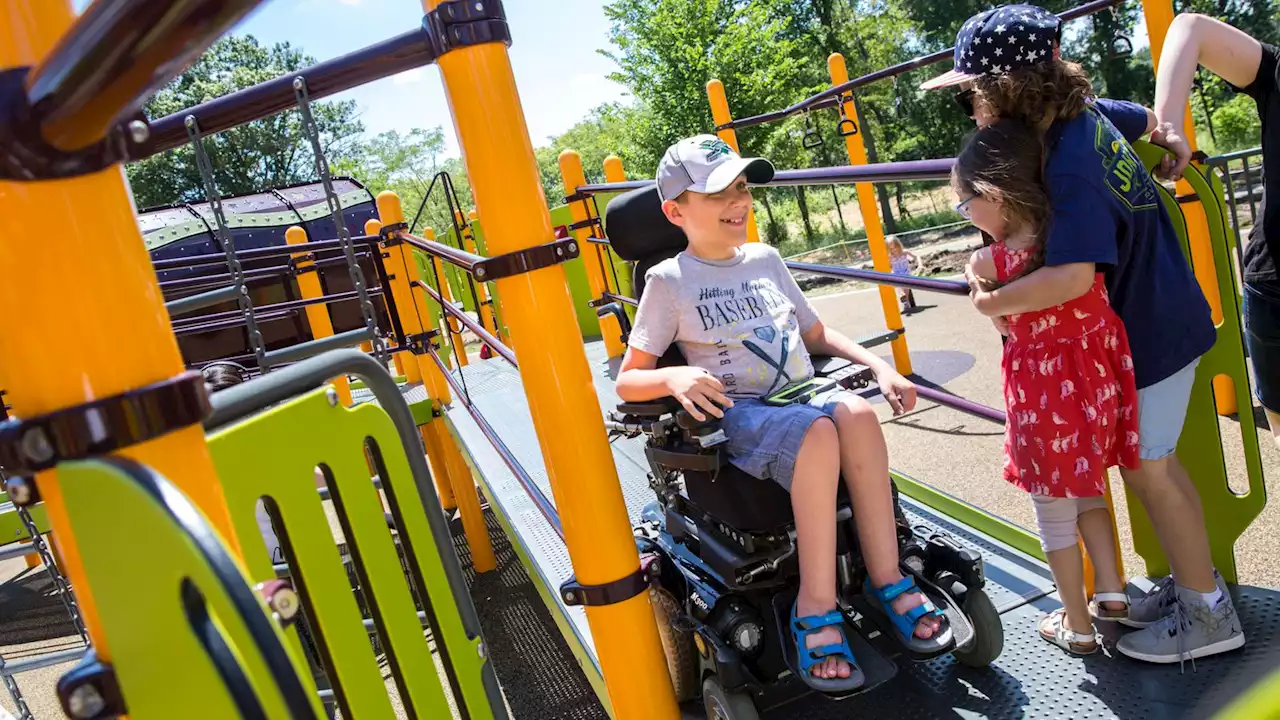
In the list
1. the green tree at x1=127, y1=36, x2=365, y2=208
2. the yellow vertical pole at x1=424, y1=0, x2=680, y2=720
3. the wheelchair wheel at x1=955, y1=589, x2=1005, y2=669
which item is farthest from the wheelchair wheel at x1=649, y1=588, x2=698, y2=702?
the green tree at x1=127, y1=36, x2=365, y2=208

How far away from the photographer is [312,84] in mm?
1602

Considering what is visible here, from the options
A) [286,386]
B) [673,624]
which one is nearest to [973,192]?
[673,624]

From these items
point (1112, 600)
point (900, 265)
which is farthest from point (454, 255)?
point (900, 265)

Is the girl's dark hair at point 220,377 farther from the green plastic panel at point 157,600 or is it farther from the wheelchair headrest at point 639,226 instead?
the green plastic panel at point 157,600

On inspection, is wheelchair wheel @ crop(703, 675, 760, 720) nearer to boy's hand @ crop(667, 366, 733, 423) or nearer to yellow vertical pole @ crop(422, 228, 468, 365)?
boy's hand @ crop(667, 366, 733, 423)

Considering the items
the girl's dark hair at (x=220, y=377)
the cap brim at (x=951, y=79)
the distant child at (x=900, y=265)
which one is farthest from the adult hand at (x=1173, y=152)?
the distant child at (x=900, y=265)

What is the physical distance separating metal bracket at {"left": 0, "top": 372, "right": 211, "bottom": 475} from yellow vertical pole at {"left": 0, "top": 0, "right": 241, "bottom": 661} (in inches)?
0.5

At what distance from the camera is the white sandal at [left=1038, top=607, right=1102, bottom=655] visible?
199 centimetres

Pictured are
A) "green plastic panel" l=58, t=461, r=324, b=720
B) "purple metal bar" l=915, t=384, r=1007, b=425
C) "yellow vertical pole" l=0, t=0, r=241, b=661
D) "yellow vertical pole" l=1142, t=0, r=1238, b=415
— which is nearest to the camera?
"green plastic panel" l=58, t=461, r=324, b=720

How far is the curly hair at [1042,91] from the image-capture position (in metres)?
1.79

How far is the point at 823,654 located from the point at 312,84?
1.56 metres

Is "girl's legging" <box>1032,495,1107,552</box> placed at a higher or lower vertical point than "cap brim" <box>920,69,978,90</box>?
lower

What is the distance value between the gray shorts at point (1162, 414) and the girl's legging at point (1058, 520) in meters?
0.19

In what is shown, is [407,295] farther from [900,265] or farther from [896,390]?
[900,265]
